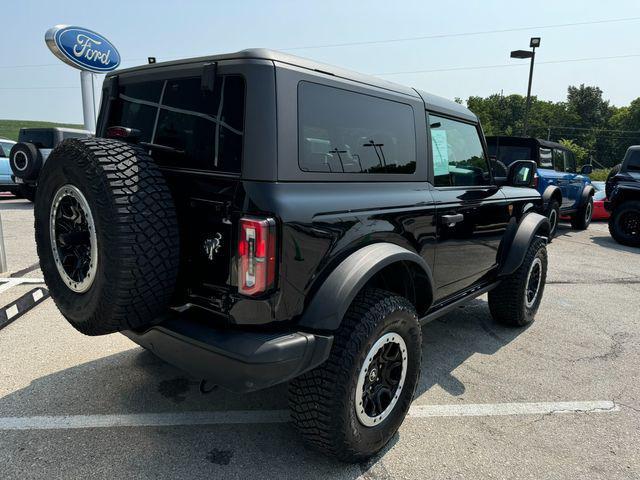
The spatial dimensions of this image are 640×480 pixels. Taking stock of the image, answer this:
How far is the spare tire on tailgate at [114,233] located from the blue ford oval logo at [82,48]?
1301 centimetres

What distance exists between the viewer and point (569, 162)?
10.1 metres

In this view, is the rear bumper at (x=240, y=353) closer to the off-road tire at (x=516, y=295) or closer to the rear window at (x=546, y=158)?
the off-road tire at (x=516, y=295)

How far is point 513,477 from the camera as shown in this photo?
2217 mm

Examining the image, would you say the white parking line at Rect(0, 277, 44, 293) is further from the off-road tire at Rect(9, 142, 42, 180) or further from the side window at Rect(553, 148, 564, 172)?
the side window at Rect(553, 148, 564, 172)

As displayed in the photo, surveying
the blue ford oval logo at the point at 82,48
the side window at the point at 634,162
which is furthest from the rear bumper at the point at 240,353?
the blue ford oval logo at the point at 82,48

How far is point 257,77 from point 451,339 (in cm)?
294

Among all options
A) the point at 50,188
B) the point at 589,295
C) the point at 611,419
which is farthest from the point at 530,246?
the point at 50,188

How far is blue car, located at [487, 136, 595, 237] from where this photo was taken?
27.5 ft

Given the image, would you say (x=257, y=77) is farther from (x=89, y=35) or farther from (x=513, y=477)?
(x=89, y=35)

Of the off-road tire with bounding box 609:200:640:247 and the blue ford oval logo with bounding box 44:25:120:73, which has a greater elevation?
the blue ford oval logo with bounding box 44:25:120:73

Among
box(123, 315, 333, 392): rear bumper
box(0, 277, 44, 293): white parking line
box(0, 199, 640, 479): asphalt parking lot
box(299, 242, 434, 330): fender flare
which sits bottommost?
box(0, 199, 640, 479): asphalt parking lot

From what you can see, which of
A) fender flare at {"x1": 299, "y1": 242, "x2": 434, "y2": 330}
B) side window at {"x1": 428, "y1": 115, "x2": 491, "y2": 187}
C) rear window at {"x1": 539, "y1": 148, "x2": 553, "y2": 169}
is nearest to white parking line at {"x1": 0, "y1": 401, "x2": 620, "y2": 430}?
fender flare at {"x1": 299, "y1": 242, "x2": 434, "y2": 330}

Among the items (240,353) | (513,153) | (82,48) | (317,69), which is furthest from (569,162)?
(82,48)

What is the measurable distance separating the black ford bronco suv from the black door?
18.9 inches
